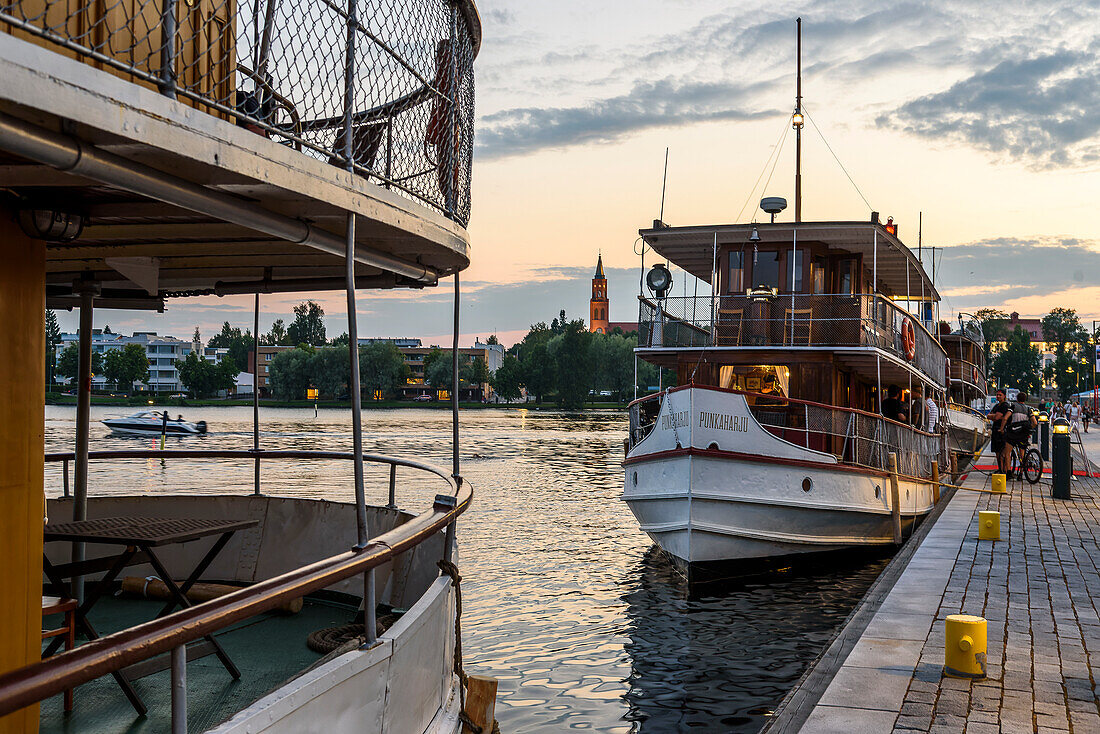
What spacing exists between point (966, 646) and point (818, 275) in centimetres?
1278

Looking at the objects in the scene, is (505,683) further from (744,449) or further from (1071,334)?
→ (1071,334)

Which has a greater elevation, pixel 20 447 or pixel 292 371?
pixel 292 371

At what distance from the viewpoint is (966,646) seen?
6.98 m

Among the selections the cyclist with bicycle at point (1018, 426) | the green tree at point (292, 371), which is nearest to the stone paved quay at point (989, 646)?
the cyclist with bicycle at point (1018, 426)

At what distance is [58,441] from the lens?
58.0 m

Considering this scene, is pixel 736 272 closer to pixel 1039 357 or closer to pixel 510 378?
pixel 510 378

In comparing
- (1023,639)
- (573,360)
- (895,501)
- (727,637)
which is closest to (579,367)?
(573,360)

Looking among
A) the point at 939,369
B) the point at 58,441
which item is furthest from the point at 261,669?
the point at 58,441

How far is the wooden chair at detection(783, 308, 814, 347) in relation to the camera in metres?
18.0

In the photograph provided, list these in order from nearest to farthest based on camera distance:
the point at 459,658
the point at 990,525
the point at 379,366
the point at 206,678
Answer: the point at 206,678
the point at 459,658
the point at 990,525
the point at 379,366

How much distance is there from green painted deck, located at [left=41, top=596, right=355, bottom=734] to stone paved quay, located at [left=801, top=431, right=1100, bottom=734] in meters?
3.28

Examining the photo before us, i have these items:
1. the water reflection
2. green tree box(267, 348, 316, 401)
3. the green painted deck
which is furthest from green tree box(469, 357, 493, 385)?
the green painted deck

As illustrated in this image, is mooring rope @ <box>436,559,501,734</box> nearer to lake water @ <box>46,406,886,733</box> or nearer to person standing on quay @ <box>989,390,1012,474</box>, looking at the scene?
lake water @ <box>46,406,886,733</box>

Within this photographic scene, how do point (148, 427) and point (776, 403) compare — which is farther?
point (148, 427)
